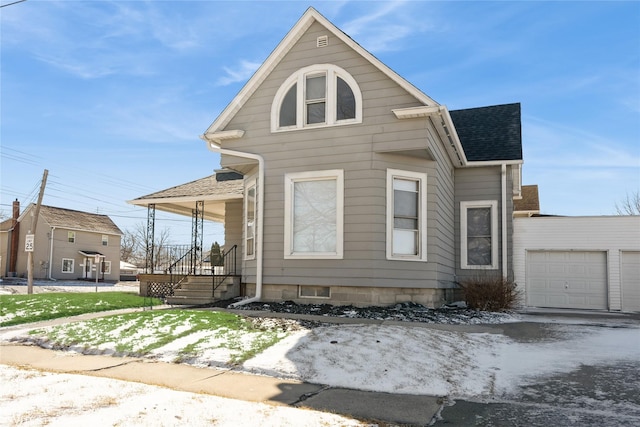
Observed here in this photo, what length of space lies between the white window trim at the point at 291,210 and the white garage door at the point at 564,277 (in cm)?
721

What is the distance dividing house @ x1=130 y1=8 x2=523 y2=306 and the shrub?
702 millimetres

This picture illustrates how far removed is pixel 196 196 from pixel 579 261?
1178cm

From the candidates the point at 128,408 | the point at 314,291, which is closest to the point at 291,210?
the point at 314,291

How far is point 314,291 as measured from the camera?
38.4ft

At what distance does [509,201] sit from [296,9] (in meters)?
7.77

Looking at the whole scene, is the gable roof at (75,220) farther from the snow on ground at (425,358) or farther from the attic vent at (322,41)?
the snow on ground at (425,358)

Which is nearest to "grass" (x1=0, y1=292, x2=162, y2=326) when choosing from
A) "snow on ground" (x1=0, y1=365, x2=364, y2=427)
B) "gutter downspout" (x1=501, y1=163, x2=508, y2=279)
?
"snow on ground" (x1=0, y1=365, x2=364, y2=427)

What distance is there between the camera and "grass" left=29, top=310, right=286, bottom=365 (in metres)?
7.14

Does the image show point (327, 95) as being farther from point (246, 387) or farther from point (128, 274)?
point (128, 274)

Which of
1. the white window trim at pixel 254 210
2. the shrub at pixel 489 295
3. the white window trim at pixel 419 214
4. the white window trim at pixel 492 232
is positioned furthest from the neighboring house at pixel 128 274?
the white window trim at pixel 419 214

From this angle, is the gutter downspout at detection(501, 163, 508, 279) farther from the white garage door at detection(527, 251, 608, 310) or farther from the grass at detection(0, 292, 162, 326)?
the grass at detection(0, 292, 162, 326)

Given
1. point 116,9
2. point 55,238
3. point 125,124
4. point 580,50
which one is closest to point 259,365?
point 116,9

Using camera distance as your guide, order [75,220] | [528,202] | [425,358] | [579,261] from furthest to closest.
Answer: [75,220] < [528,202] < [579,261] < [425,358]

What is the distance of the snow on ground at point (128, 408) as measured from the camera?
4336mm
